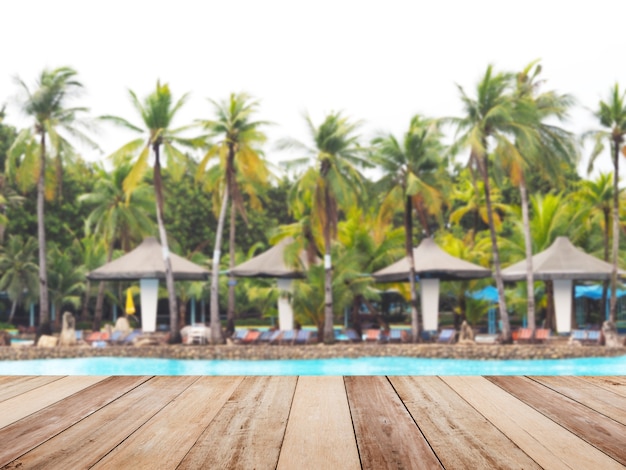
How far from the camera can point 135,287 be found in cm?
2862

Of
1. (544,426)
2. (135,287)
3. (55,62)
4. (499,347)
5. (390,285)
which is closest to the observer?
(544,426)

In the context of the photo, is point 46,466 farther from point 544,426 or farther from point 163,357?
point 163,357

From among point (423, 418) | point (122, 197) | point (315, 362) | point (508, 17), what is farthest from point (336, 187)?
point (423, 418)

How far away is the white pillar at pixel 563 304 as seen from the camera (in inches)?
867

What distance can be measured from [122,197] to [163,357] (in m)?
7.29

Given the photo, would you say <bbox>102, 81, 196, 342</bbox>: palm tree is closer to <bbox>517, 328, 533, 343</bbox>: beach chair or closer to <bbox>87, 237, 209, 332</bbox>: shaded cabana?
<bbox>87, 237, 209, 332</bbox>: shaded cabana

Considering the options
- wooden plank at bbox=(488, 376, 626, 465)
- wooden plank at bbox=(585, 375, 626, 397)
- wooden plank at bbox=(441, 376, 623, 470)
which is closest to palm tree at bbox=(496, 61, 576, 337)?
wooden plank at bbox=(585, 375, 626, 397)

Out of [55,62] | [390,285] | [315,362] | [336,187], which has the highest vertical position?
[55,62]

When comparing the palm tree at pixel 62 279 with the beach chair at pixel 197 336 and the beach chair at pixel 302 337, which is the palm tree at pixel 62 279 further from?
the beach chair at pixel 302 337

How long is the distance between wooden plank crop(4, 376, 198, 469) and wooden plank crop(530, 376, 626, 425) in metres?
1.58

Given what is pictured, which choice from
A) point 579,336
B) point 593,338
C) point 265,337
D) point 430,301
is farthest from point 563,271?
point 265,337

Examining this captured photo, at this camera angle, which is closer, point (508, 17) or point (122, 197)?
point (508, 17)

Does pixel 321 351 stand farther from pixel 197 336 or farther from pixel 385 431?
pixel 385 431

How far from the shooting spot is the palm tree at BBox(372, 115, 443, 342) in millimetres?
20578
